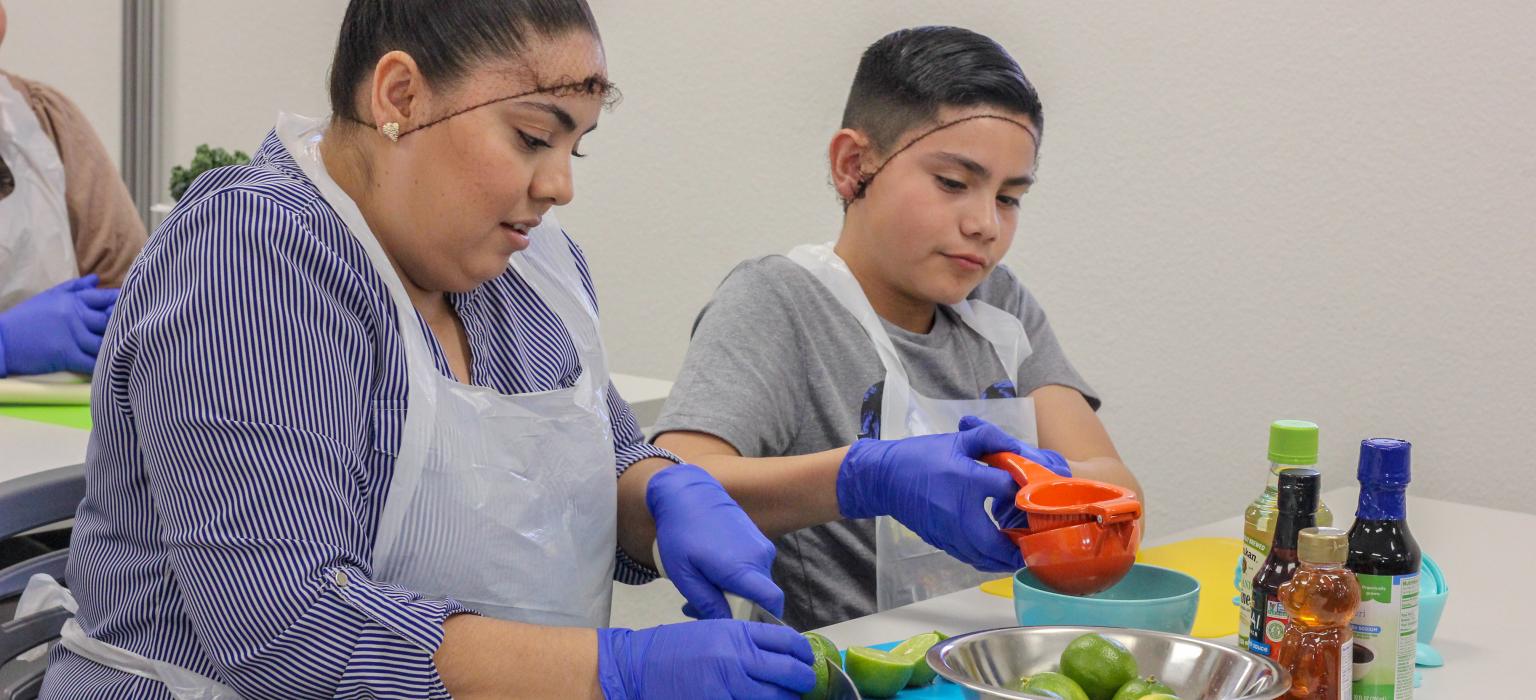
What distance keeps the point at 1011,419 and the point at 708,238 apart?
132 cm

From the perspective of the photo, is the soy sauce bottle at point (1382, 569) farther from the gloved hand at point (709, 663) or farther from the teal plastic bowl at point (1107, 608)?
the gloved hand at point (709, 663)

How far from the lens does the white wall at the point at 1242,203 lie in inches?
75.0

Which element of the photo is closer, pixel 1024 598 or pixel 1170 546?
pixel 1024 598

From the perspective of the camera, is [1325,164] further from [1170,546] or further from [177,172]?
[177,172]

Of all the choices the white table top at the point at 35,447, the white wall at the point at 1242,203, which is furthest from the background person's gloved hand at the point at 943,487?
the white wall at the point at 1242,203

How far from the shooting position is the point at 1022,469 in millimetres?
1133

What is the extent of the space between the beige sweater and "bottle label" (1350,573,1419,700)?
220cm

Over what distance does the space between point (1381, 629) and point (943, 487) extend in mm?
392

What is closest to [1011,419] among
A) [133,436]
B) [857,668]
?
[857,668]

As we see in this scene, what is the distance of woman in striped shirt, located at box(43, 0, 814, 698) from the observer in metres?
0.84

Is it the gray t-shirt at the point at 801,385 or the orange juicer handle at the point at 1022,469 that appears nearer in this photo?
the orange juicer handle at the point at 1022,469

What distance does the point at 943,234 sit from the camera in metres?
1.45

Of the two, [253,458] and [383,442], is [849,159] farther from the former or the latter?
[253,458]

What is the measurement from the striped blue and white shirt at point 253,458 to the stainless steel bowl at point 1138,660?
340mm
